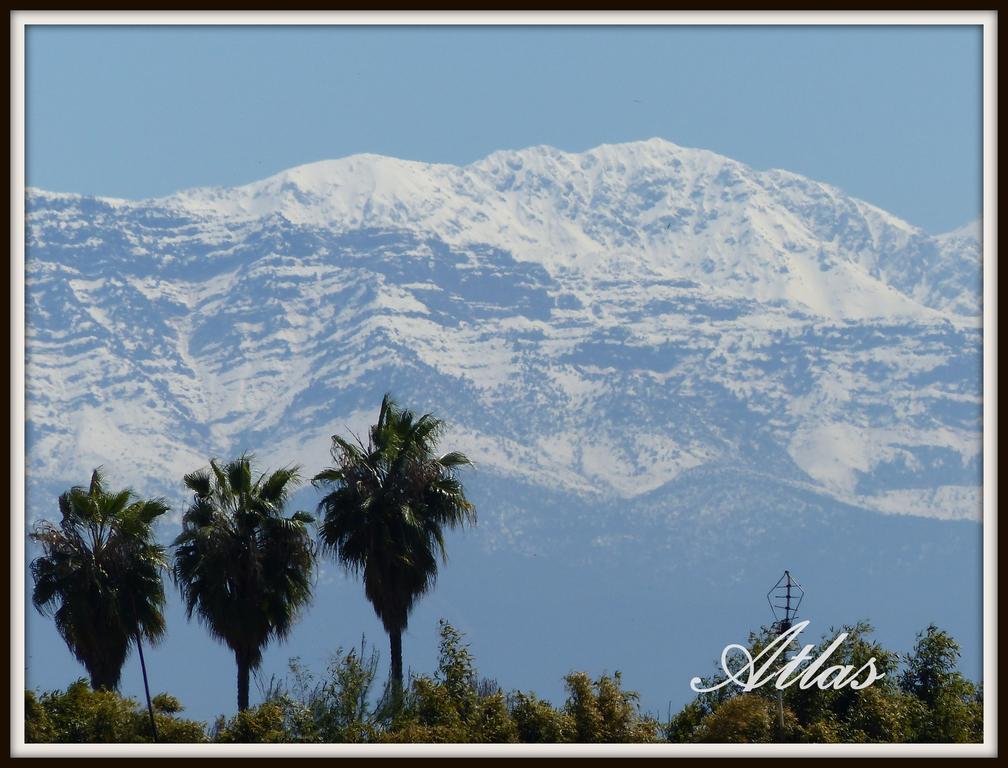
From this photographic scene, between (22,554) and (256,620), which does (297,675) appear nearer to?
(256,620)

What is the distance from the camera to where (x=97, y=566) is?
2320 inches

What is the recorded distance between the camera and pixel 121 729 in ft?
181

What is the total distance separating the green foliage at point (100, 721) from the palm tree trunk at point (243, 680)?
182cm

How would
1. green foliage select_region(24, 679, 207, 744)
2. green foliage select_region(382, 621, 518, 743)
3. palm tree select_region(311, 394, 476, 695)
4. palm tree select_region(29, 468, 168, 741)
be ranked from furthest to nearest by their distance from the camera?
palm tree select_region(311, 394, 476, 695)
palm tree select_region(29, 468, 168, 741)
green foliage select_region(24, 679, 207, 744)
green foliage select_region(382, 621, 518, 743)

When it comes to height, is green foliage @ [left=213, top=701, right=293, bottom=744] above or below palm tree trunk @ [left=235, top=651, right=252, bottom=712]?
below

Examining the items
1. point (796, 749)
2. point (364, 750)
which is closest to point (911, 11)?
point (796, 749)

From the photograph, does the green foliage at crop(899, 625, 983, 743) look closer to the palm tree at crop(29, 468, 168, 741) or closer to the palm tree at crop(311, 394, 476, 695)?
the palm tree at crop(311, 394, 476, 695)

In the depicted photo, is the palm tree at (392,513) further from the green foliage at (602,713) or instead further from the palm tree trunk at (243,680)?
the green foliage at (602,713)

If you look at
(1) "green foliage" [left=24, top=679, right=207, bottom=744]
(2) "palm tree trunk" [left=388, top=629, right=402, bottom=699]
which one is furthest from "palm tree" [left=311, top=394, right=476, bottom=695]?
(1) "green foliage" [left=24, top=679, right=207, bottom=744]

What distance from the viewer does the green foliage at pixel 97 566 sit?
192 feet

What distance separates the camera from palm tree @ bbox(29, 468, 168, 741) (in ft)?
192

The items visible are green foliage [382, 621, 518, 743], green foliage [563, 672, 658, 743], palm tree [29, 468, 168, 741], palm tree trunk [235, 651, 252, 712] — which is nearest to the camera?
green foliage [382, 621, 518, 743]

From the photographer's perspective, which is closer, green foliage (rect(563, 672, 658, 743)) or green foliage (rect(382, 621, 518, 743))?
green foliage (rect(382, 621, 518, 743))

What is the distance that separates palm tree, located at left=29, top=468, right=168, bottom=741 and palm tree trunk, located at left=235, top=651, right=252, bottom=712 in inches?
119
